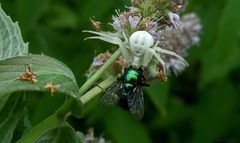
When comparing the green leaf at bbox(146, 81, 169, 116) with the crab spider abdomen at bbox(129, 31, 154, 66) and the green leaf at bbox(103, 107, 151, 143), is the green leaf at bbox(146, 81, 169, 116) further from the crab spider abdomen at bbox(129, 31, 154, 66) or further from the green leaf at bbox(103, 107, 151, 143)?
the crab spider abdomen at bbox(129, 31, 154, 66)

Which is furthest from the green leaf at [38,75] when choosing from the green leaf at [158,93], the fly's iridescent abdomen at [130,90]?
the green leaf at [158,93]

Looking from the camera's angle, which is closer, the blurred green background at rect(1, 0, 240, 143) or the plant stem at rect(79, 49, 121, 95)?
the plant stem at rect(79, 49, 121, 95)

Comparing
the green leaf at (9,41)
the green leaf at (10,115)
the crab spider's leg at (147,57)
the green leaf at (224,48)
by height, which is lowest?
the crab spider's leg at (147,57)

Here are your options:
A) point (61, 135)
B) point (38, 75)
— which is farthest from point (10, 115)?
point (38, 75)

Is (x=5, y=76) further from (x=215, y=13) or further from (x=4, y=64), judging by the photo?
(x=215, y=13)

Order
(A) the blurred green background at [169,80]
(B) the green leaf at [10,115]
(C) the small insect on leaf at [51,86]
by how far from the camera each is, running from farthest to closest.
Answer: (A) the blurred green background at [169,80] < (B) the green leaf at [10,115] < (C) the small insect on leaf at [51,86]

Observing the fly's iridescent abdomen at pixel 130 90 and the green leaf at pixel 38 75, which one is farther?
the fly's iridescent abdomen at pixel 130 90

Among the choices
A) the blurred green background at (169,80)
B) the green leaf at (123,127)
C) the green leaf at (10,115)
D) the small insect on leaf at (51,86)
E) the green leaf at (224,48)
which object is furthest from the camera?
the green leaf at (123,127)

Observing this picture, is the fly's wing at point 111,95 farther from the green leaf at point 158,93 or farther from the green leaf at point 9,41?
the green leaf at point 158,93

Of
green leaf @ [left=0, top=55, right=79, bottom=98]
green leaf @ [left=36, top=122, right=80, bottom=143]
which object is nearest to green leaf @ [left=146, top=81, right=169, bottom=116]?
green leaf @ [left=36, top=122, right=80, bottom=143]
